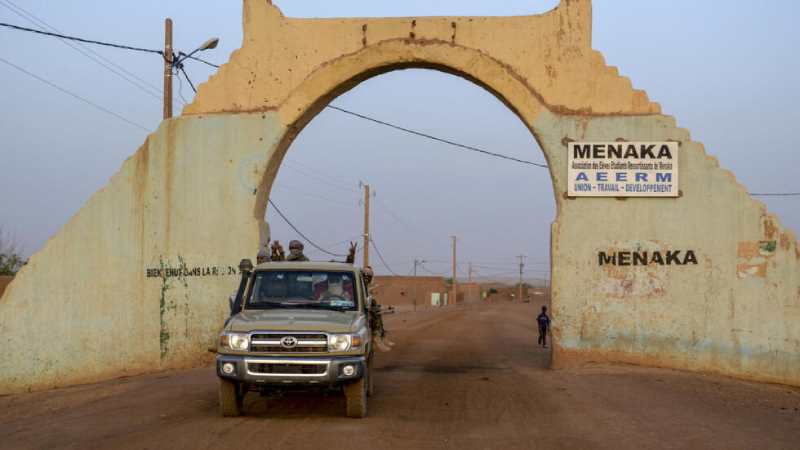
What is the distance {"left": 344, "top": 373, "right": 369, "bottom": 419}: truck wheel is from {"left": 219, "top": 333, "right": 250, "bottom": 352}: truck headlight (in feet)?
4.22

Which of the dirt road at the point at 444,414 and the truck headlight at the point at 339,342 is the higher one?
the truck headlight at the point at 339,342

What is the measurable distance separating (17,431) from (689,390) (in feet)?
31.2

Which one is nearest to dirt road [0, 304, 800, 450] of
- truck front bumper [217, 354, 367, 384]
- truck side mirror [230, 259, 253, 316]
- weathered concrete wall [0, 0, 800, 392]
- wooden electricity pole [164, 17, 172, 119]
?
truck front bumper [217, 354, 367, 384]

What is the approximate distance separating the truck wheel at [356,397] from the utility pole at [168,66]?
12543 mm

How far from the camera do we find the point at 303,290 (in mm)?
11141

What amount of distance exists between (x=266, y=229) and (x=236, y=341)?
7473 mm

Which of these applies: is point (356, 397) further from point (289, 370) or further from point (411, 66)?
point (411, 66)

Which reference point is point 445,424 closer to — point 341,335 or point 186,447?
point 341,335

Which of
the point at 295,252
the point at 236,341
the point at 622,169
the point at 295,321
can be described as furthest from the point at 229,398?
the point at 622,169

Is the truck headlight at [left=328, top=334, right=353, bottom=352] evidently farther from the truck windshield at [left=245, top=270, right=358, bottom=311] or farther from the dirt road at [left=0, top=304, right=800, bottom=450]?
the truck windshield at [left=245, top=270, right=358, bottom=311]

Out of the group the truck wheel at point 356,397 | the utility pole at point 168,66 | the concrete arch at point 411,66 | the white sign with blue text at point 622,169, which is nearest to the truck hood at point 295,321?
the truck wheel at point 356,397

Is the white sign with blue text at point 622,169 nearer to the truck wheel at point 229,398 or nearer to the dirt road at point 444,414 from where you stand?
the dirt road at point 444,414

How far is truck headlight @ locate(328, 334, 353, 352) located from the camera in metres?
9.93

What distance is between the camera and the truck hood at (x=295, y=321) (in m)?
9.95
